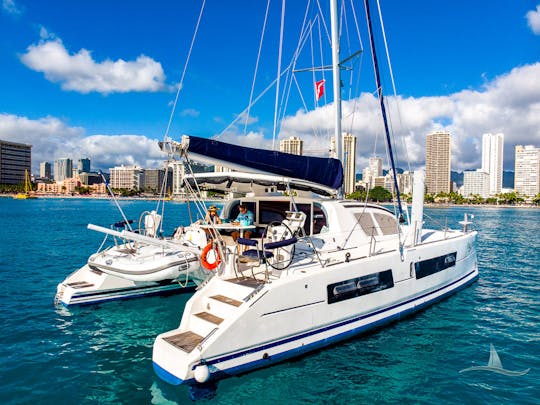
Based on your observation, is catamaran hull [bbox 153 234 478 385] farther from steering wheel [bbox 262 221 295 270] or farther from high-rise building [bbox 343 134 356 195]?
high-rise building [bbox 343 134 356 195]

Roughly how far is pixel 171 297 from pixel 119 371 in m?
4.74

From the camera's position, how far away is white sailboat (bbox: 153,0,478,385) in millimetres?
6332

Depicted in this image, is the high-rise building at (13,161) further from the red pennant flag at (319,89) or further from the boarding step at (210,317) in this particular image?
the boarding step at (210,317)

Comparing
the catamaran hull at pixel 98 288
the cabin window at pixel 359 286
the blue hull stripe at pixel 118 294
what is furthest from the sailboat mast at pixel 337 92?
the blue hull stripe at pixel 118 294

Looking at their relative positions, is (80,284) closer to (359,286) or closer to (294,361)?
(294,361)

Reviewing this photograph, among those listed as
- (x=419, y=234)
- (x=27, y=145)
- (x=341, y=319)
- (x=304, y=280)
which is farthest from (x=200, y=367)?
(x=27, y=145)

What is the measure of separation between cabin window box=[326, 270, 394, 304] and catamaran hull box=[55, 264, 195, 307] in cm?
458

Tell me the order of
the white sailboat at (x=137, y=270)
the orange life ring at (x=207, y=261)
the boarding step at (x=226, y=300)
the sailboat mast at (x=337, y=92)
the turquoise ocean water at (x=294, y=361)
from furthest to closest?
1. the sailboat mast at (x=337, y=92)
2. the white sailboat at (x=137, y=270)
3. the orange life ring at (x=207, y=261)
4. the boarding step at (x=226, y=300)
5. the turquoise ocean water at (x=294, y=361)

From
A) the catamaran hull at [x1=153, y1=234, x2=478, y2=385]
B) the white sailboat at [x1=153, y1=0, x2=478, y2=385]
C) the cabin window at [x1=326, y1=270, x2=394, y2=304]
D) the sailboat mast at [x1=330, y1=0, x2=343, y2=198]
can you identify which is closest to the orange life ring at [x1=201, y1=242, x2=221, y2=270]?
the white sailboat at [x1=153, y1=0, x2=478, y2=385]

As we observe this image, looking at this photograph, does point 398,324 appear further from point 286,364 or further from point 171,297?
point 171,297

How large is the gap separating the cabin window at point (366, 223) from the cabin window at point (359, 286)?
5.98 feet

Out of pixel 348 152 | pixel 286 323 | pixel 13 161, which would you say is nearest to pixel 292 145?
pixel 348 152

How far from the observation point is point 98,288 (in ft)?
35.3

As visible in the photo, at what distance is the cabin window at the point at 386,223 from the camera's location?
11.2 meters
